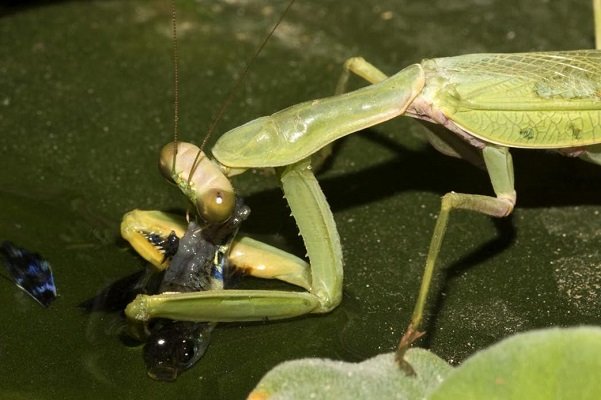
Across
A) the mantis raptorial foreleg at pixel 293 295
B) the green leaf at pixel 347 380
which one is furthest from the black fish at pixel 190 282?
the green leaf at pixel 347 380

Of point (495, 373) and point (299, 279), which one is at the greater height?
point (495, 373)

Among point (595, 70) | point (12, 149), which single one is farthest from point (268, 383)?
point (12, 149)

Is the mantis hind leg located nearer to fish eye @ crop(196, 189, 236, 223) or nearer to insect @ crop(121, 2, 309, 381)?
insect @ crop(121, 2, 309, 381)

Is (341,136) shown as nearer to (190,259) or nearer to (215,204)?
(215,204)

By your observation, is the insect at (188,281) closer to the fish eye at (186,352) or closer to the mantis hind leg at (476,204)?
the fish eye at (186,352)

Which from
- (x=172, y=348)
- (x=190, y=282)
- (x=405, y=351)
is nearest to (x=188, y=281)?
(x=190, y=282)

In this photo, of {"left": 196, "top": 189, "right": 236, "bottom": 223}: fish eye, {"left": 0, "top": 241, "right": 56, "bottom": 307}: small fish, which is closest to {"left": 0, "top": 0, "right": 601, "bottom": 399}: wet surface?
{"left": 0, "top": 241, "right": 56, "bottom": 307}: small fish

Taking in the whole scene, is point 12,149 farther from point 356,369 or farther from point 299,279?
point 356,369
